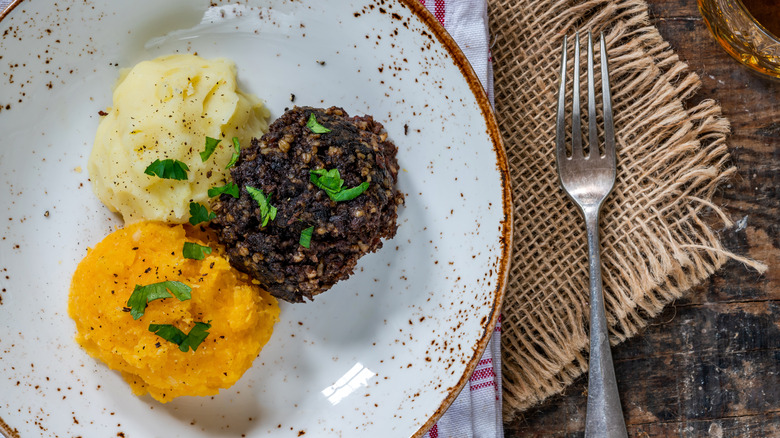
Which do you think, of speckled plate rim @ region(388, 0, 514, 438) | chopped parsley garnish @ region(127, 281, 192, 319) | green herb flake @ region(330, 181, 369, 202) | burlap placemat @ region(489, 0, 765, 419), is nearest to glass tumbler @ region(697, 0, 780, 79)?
burlap placemat @ region(489, 0, 765, 419)

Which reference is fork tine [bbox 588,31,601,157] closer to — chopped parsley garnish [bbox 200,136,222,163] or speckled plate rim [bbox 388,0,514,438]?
speckled plate rim [bbox 388,0,514,438]

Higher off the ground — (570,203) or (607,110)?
(607,110)

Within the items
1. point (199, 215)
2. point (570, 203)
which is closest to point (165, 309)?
point (199, 215)

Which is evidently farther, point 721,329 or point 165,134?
point 721,329

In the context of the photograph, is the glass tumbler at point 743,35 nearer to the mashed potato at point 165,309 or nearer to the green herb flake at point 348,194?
the green herb flake at point 348,194

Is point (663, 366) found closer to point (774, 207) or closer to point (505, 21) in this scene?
point (774, 207)

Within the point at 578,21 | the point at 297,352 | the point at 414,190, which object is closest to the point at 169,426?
the point at 297,352

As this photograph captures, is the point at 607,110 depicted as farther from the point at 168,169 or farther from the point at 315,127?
the point at 168,169

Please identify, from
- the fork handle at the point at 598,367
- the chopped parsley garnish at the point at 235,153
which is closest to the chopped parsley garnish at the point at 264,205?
the chopped parsley garnish at the point at 235,153
